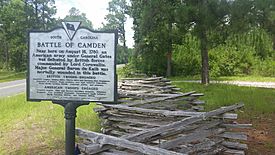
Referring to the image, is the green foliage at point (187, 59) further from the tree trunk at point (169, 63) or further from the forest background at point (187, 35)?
the tree trunk at point (169, 63)

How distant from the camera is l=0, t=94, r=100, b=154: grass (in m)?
6.73

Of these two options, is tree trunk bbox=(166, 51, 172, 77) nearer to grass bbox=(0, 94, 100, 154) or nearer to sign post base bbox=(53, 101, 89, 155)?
grass bbox=(0, 94, 100, 154)

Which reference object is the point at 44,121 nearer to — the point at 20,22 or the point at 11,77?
the point at 11,77

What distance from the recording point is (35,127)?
8.52 m

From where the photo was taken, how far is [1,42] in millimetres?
42625

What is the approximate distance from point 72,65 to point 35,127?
5.05 metres

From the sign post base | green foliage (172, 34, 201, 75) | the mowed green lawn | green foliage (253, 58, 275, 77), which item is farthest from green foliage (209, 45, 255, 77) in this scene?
the sign post base

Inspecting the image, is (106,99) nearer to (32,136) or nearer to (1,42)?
(32,136)

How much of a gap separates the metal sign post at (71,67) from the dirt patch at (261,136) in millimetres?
3743

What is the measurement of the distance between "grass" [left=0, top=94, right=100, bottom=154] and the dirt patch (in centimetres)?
341

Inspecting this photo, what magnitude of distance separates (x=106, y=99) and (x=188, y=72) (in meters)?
26.8

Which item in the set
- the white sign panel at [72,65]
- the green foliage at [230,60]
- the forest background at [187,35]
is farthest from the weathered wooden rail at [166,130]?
the green foliage at [230,60]

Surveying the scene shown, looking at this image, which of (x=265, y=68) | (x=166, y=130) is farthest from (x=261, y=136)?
(x=265, y=68)

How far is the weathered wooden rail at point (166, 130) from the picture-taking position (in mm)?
4434
